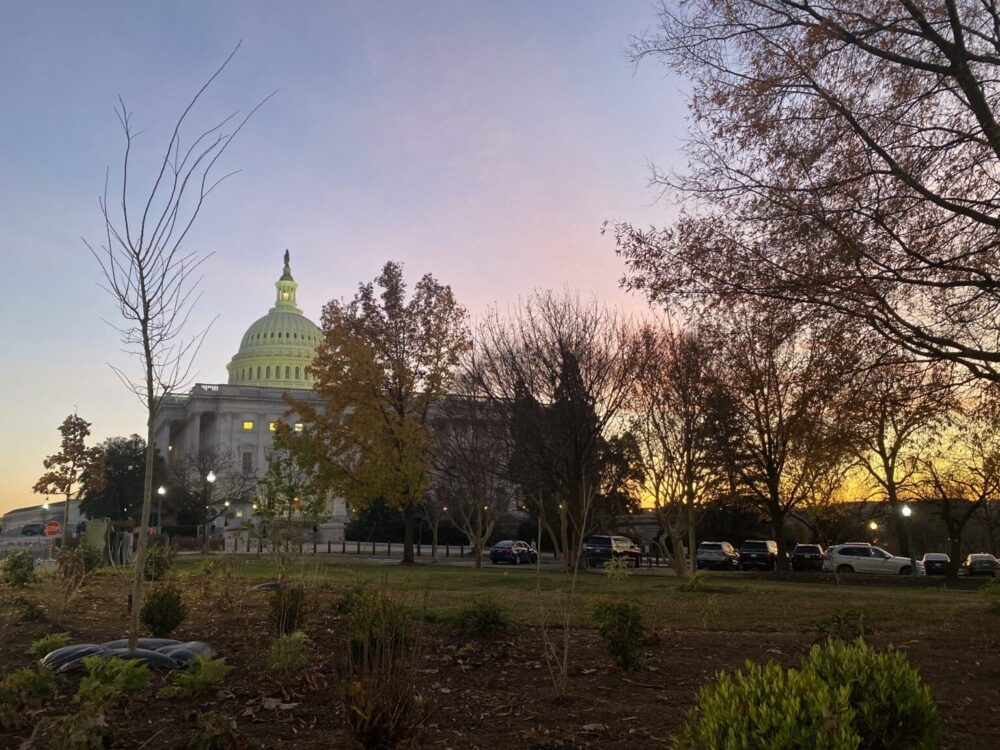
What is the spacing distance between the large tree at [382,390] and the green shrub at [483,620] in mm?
22295

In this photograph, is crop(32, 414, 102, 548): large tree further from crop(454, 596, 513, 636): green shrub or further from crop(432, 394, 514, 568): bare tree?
crop(454, 596, 513, 636): green shrub

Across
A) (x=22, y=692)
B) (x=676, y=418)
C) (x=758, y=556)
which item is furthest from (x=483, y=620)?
(x=758, y=556)

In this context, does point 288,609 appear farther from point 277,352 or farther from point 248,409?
point 277,352

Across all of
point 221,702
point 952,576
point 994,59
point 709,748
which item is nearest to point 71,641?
point 221,702

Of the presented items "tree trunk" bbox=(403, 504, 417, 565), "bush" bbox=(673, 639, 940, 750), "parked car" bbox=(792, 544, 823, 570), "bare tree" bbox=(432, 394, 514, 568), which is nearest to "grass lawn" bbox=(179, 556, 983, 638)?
"bush" bbox=(673, 639, 940, 750)

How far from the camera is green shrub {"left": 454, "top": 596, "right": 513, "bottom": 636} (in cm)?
861

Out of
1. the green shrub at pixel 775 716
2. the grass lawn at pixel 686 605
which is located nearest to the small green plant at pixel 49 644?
the grass lawn at pixel 686 605

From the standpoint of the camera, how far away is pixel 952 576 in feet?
103

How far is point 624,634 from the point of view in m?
7.02

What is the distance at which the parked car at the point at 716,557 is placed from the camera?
43.2m

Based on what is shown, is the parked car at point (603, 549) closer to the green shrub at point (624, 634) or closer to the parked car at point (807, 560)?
the parked car at point (807, 560)

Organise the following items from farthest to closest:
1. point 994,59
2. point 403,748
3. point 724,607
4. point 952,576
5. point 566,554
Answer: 1. point 952,576
2. point 566,554
3. point 724,607
4. point 994,59
5. point 403,748

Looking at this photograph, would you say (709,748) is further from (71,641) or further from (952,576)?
(952,576)

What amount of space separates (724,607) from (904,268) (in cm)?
706
